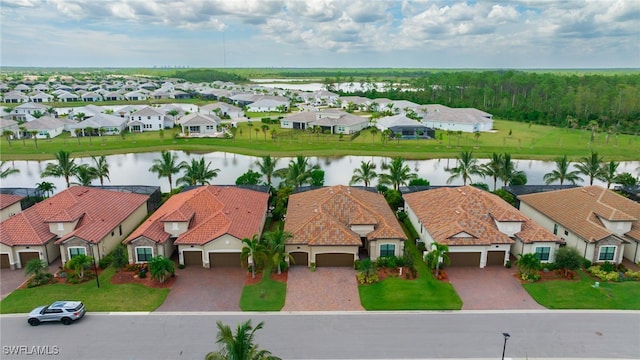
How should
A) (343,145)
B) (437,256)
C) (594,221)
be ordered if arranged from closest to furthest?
(437,256) < (594,221) < (343,145)

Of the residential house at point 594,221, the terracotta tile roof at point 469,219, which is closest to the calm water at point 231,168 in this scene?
the residential house at point 594,221

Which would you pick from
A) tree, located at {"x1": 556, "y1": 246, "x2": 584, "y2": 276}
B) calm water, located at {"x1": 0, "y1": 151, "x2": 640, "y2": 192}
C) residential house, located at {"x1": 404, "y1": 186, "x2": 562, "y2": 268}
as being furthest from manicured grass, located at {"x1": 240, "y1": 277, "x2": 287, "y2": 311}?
calm water, located at {"x1": 0, "y1": 151, "x2": 640, "y2": 192}

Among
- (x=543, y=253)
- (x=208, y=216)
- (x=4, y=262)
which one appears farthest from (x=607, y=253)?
(x=4, y=262)

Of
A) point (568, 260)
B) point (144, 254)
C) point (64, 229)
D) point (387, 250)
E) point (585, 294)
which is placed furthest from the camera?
point (64, 229)

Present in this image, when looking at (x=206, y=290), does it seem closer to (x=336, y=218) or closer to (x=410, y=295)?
(x=336, y=218)

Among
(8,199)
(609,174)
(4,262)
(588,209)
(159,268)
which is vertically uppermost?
(609,174)
